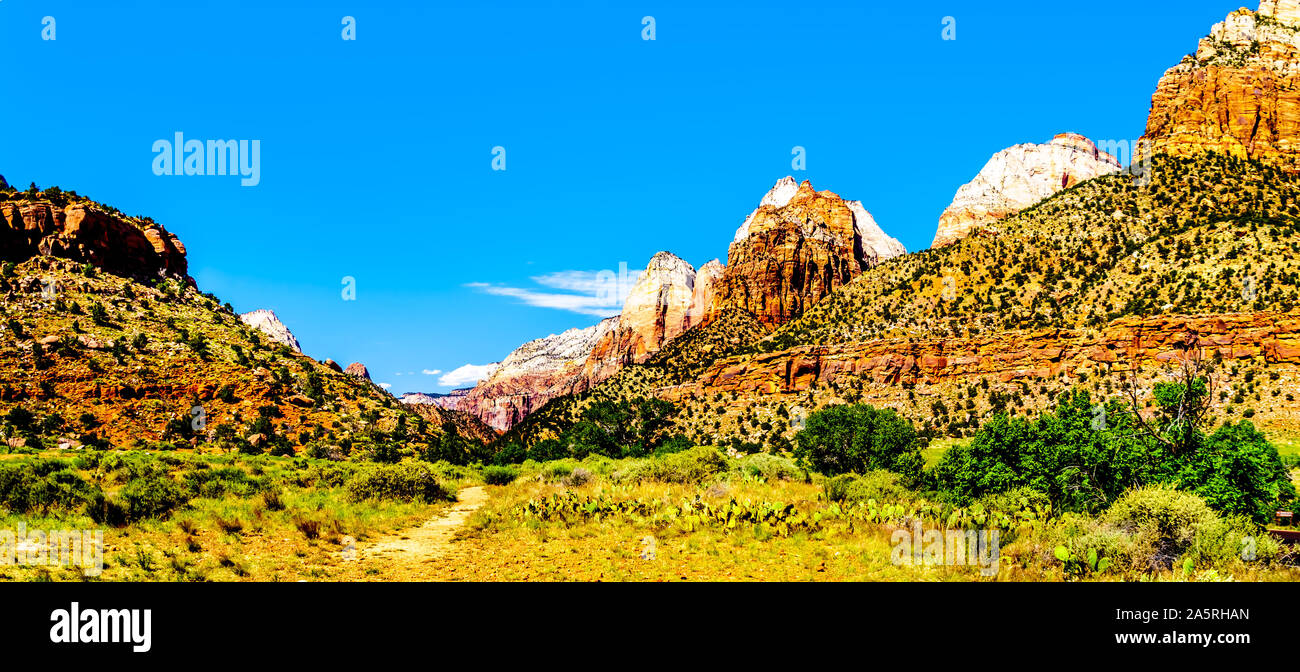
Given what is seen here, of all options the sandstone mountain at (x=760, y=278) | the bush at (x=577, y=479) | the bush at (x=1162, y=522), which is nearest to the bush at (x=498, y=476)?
the bush at (x=577, y=479)

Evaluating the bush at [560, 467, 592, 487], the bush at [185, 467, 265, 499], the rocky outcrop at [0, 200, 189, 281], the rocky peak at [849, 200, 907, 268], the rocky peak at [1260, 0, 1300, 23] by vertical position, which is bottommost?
the bush at [560, 467, 592, 487]

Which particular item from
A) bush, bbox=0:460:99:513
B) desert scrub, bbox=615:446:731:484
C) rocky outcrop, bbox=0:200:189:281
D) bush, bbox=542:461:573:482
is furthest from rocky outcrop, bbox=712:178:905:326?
bush, bbox=0:460:99:513

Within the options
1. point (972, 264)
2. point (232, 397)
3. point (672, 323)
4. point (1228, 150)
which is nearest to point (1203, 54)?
point (1228, 150)

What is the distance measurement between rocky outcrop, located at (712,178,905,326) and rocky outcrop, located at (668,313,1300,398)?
47.5m

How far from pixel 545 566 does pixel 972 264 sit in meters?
79.9

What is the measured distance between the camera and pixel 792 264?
13625cm

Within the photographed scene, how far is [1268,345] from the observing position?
169ft

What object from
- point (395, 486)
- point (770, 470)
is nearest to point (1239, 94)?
point (770, 470)

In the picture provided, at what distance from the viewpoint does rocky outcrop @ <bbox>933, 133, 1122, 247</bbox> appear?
159 meters

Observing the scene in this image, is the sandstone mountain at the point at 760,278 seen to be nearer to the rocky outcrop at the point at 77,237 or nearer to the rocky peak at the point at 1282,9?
the rocky outcrop at the point at 77,237

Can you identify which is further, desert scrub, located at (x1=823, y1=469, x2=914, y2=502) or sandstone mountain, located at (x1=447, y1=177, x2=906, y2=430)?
sandstone mountain, located at (x1=447, y1=177, x2=906, y2=430)
